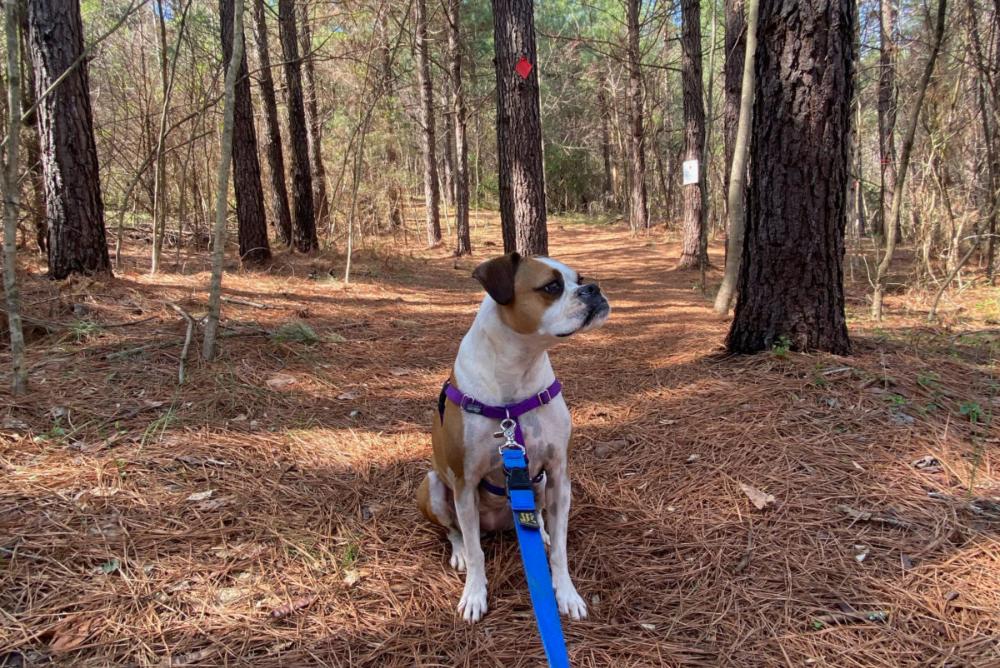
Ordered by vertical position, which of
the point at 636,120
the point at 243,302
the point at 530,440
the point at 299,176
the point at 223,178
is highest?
the point at 636,120

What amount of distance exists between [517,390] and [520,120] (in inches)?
227

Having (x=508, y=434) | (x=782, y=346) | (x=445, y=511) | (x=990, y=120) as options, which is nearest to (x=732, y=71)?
(x=990, y=120)

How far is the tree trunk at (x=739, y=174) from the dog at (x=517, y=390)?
285 centimetres

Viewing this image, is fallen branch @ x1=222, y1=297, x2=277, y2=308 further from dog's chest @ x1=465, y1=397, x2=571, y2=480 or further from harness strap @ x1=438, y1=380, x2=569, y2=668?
dog's chest @ x1=465, y1=397, x2=571, y2=480

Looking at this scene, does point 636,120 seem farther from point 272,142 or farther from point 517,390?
point 517,390

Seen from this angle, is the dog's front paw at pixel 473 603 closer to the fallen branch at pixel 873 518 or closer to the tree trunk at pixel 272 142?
the fallen branch at pixel 873 518

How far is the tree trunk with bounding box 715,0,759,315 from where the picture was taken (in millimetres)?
4754

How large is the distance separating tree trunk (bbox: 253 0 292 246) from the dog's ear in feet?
33.6

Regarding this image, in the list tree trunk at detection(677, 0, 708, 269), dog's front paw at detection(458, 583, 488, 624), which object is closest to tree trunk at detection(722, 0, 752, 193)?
tree trunk at detection(677, 0, 708, 269)

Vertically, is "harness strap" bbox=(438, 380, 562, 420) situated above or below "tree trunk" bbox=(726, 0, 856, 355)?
below

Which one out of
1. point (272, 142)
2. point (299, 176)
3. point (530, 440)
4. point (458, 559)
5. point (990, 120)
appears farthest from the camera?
point (299, 176)

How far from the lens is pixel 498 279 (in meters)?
2.24

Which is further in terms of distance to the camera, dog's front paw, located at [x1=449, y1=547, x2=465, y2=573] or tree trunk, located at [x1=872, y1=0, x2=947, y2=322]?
tree trunk, located at [x1=872, y1=0, x2=947, y2=322]

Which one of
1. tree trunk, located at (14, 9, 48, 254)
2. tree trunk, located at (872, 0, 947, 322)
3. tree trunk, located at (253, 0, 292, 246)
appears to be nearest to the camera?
tree trunk, located at (872, 0, 947, 322)
